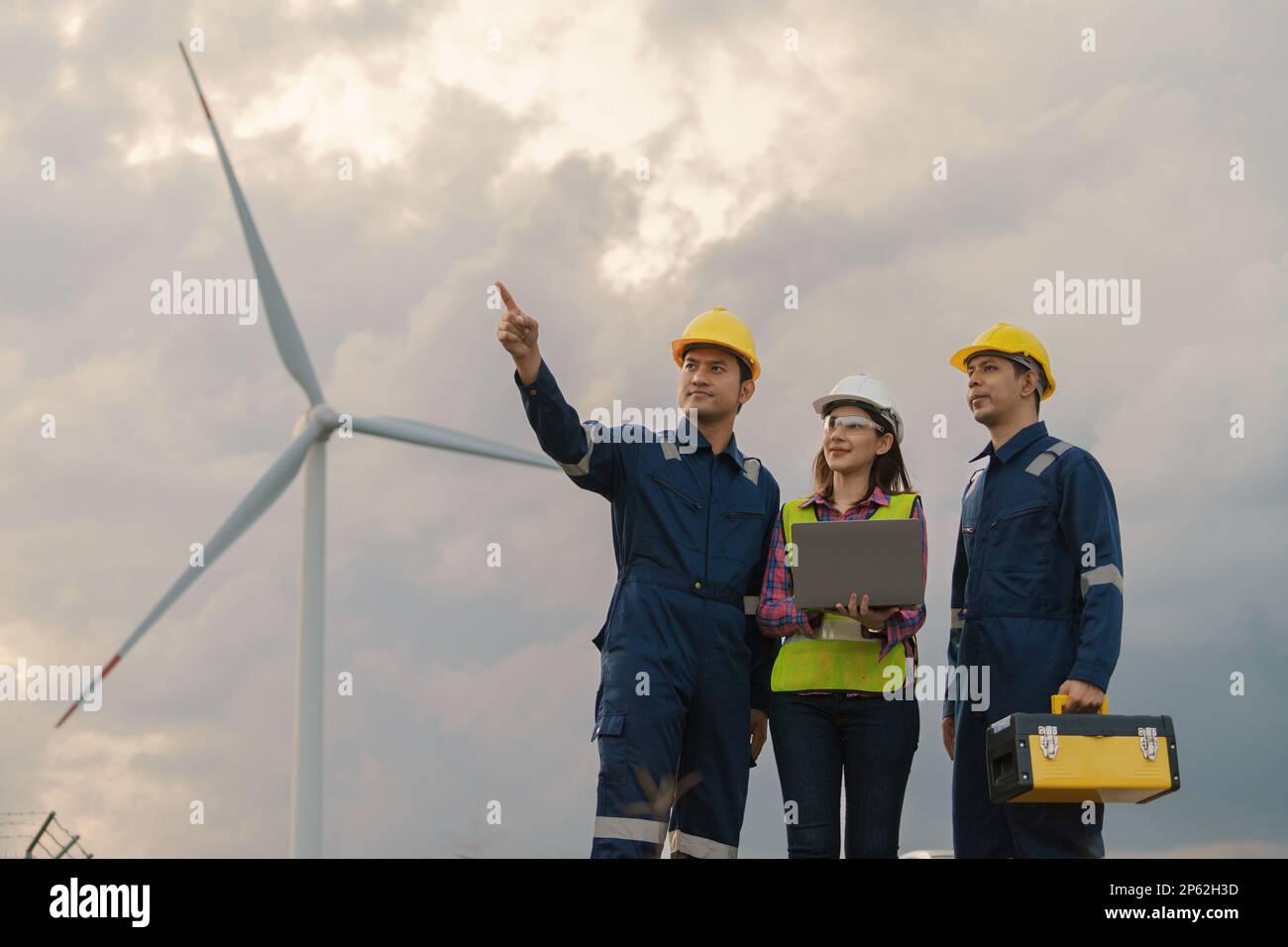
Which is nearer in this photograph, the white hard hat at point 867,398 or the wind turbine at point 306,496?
the white hard hat at point 867,398

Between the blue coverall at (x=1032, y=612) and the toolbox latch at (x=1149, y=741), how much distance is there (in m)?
0.39

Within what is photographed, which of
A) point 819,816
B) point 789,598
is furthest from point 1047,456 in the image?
point 819,816

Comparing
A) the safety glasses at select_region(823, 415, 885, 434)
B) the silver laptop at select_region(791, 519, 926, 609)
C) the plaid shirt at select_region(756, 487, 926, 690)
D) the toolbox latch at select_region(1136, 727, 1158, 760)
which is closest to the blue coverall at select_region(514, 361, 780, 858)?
the plaid shirt at select_region(756, 487, 926, 690)

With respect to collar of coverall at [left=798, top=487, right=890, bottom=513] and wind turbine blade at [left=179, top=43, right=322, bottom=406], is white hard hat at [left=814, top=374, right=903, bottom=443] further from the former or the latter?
wind turbine blade at [left=179, top=43, right=322, bottom=406]

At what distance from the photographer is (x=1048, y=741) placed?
8.34 meters

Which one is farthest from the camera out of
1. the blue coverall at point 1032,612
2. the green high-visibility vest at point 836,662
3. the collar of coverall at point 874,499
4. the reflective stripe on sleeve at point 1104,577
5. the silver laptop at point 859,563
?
the collar of coverall at point 874,499

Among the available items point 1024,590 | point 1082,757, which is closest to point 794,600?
point 1024,590

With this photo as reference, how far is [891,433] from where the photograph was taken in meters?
9.61

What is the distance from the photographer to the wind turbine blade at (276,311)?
21328 millimetres

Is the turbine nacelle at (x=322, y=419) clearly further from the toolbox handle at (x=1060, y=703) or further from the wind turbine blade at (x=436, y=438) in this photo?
the toolbox handle at (x=1060, y=703)

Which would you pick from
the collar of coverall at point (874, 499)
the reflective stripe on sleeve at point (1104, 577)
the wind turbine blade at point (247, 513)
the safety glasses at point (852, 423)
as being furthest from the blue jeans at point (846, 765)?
the wind turbine blade at point (247, 513)

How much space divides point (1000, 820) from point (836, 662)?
1656 millimetres

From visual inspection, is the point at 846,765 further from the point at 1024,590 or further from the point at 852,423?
the point at 852,423
